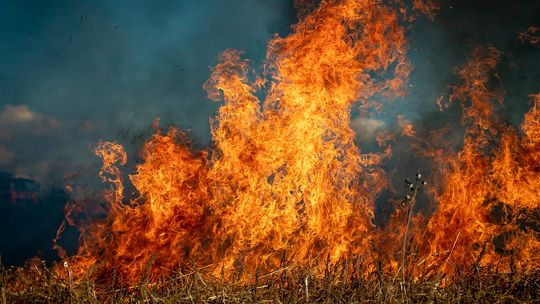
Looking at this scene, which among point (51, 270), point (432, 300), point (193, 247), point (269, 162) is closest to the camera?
point (432, 300)

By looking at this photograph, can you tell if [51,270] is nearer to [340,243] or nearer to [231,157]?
[231,157]

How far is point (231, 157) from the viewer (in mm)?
10586

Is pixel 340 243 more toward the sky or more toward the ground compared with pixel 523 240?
more toward the sky

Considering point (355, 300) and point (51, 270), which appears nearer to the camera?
point (355, 300)

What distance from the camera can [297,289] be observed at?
193 inches

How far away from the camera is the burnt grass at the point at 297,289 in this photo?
4.62 meters

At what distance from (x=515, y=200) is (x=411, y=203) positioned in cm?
783

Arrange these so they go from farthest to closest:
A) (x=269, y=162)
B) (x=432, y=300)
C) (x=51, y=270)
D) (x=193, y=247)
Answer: (x=269, y=162) → (x=193, y=247) → (x=51, y=270) → (x=432, y=300)

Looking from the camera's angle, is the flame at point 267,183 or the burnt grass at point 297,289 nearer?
the burnt grass at point 297,289

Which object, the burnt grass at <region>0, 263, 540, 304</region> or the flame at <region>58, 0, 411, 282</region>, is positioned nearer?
the burnt grass at <region>0, 263, 540, 304</region>

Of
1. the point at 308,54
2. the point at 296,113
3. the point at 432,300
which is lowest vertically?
the point at 432,300

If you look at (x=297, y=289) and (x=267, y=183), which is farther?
(x=267, y=183)

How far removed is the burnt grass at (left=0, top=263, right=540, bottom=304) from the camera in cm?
462

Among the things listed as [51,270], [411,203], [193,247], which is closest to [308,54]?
[193,247]
